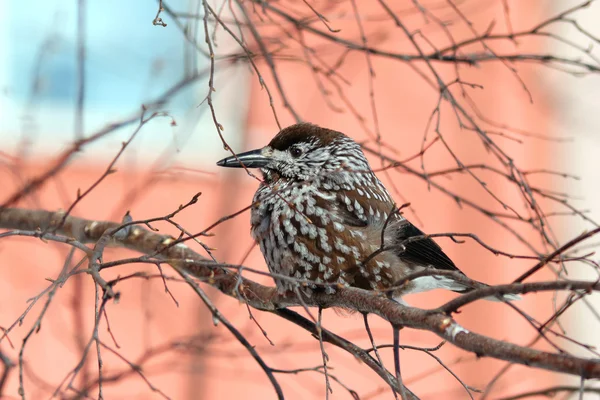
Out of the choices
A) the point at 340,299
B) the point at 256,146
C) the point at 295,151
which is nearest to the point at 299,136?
the point at 295,151

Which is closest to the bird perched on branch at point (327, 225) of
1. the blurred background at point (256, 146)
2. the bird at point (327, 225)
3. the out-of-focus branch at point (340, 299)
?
the bird at point (327, 225)

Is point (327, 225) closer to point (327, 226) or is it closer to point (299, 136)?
point (327, 226)

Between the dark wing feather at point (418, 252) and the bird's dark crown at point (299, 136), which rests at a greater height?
the bird's dark crown at point (299, 136)

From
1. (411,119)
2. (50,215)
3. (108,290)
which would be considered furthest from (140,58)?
(108,290)

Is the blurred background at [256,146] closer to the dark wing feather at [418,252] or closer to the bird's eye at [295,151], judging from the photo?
the bird's eye at [295,151]

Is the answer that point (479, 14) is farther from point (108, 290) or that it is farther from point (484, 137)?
point (108, 290)

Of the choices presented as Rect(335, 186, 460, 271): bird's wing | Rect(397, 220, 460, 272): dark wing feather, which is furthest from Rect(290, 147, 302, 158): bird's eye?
Rect(397, 220, 460, 272): dark wing feather

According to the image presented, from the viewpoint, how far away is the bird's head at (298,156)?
3391 mm

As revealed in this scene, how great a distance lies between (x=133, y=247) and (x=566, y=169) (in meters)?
5.83

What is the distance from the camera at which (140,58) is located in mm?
6926

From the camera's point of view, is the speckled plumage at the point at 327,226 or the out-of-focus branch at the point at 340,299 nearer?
the out-of-focus branch at the point at 340,299

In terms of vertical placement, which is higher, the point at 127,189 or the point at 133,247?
the point at 127,189

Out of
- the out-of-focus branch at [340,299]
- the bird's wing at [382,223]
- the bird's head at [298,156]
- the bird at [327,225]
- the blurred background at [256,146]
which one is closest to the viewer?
the out-of-focus branch at [340,299]

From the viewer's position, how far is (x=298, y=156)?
3438 millimetres
